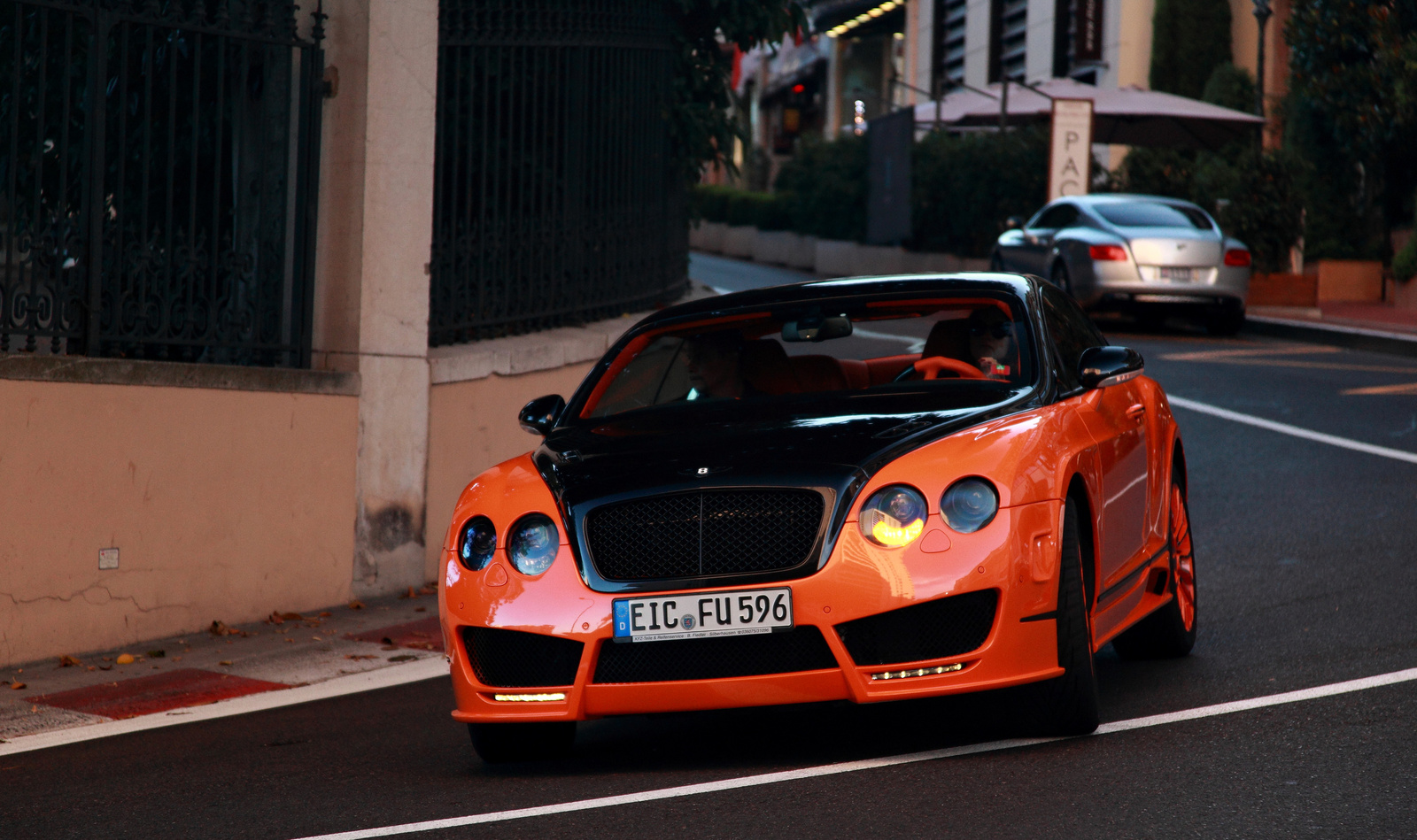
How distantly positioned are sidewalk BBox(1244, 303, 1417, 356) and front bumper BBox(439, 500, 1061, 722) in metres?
14.6

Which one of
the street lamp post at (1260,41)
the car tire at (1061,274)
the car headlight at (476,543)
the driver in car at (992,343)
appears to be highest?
the street lamp post at (1260,41)

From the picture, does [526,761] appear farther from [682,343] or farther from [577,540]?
[682,343]

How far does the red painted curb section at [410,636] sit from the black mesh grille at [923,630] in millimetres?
3327

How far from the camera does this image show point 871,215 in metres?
33.3

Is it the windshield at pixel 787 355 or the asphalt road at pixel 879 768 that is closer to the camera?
the asphalt road at pixel 879 768

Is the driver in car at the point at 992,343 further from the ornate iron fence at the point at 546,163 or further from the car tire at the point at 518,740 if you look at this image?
the ornate iron fence at the point at 546,163

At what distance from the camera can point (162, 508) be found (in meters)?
8.48

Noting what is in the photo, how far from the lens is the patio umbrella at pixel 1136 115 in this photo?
2664cm

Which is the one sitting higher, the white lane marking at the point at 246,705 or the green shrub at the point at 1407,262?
the green shrub at the point at 1407,262

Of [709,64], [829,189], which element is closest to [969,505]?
[709,64]

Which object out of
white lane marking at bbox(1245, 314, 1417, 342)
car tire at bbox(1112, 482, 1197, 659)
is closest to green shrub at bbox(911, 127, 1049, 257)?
white lane marking at bbox(1245, 314, 1417, 342)

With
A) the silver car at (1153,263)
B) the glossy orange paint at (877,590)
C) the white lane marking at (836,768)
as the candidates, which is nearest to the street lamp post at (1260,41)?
the silver car at (1153,263)

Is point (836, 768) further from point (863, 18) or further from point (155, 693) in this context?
point (863, 18)

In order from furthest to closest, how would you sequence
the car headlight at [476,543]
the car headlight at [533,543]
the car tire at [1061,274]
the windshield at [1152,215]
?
the car tire at [1061,274] < the windshield at [1152,215] < the car headlight at [476,543] < the car headlight at [533,543]
